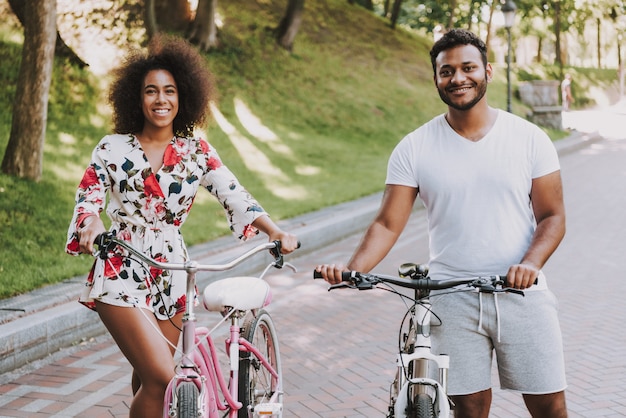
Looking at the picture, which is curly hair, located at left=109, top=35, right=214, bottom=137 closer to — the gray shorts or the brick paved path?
the gray shorts

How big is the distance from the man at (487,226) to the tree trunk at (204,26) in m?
17.0

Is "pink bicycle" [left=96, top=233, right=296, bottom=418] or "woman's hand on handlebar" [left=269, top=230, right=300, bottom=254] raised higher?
"woman's hand on handlebar" [left=269, top=230, right=300, bottom=254]

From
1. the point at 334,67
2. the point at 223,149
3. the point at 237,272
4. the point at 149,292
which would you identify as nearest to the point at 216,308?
the point at 149,292

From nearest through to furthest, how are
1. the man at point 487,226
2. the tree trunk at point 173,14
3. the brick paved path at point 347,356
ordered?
1. the man at point 487,226
2. the brick paved path at point 347,356
3. the tree trunk at point 173,14

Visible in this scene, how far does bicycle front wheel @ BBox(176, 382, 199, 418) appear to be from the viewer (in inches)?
120

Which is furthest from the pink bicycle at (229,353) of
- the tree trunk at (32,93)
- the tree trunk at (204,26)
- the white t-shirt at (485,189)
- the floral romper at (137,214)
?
the tree trunk at (204,26)

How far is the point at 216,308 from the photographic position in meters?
3.51

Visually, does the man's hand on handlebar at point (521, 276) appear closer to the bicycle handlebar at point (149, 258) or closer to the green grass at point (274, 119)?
the bicycle handlebar at point (149, 258)

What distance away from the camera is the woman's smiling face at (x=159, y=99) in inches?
145

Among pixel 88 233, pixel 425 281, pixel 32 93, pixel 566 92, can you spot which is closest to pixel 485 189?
pixel 425 281

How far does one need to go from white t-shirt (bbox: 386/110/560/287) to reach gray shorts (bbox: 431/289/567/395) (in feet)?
0.43

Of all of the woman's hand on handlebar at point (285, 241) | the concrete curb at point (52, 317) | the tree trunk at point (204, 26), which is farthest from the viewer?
the tree trunk at point (204, 26)

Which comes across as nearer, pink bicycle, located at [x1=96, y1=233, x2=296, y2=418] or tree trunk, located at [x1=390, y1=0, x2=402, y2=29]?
pink bicycle, located at [x1=96, y1=233, x2=296, y2=418]

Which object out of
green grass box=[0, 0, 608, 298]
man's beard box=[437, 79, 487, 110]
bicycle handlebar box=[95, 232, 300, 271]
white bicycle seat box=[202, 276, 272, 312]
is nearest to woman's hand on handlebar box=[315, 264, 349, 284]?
bicycle handlebar box=[95, 232, 300, 271]
